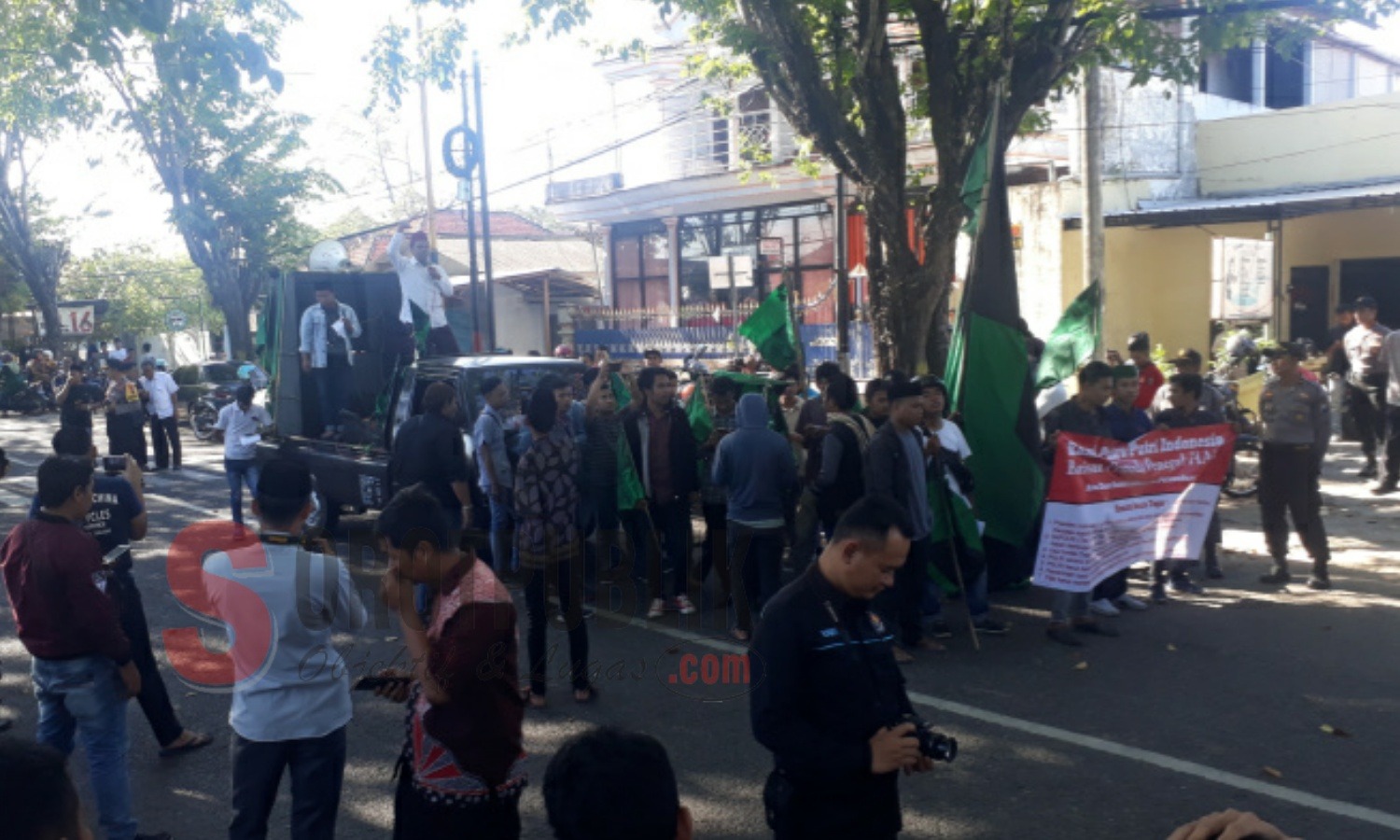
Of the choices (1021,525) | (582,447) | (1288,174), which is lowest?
(1021,525)

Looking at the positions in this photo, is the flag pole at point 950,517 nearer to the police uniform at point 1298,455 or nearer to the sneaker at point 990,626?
the sneaker at point 990,626

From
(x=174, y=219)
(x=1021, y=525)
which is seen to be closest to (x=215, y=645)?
(x=1021, y=525)

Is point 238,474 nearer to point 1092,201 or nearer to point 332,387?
point 332,387

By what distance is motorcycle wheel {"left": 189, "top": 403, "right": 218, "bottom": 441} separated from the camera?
23.7 metres

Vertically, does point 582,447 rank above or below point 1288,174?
below

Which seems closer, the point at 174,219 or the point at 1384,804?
the point at 1384,804

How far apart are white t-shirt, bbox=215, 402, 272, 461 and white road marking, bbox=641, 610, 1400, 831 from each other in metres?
8.05

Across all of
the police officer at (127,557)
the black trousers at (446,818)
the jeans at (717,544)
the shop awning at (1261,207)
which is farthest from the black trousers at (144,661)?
the shop awning at (1261,207)

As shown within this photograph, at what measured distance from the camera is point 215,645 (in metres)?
8.38

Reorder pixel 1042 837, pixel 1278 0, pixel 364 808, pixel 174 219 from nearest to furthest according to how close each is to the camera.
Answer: pixel 1042 837
pixel 364 808
pixel 1278 0
pixel 174 219

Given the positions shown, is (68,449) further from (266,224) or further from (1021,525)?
(266,224)

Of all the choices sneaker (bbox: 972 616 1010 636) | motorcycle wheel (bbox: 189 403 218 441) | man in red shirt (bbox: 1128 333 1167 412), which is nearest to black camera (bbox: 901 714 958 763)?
sneaker (bbox: 972 616 1010 636)

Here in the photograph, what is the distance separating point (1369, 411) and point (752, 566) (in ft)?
30.5

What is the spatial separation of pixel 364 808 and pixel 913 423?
384 cm
